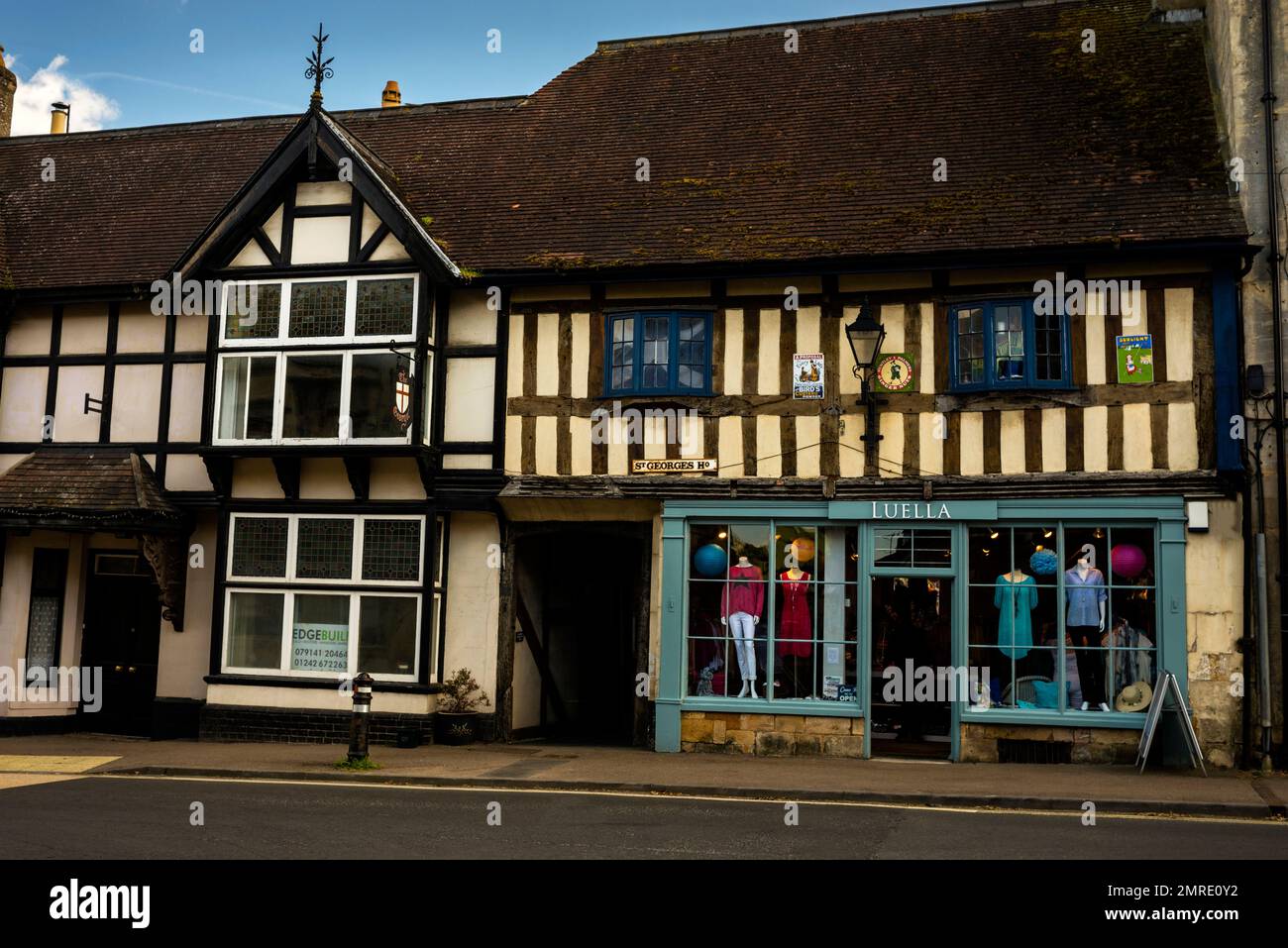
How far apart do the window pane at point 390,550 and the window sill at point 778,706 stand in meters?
3.97

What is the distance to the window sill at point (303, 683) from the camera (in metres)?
16.2

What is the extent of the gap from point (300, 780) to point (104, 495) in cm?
631

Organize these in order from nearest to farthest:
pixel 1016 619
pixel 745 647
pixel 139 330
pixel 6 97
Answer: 1. pixel 1016 619
2. pixel 745 647
3. pixel 139 330
4. pixel 6 97

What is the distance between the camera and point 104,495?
1727cm

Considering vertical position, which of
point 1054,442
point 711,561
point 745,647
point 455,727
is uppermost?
point 1054,442

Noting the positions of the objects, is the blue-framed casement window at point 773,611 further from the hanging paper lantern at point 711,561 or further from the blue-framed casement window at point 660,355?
the blue-framed casement window at point 660,355

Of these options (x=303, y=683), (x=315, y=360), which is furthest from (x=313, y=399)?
(x=303, y=683)

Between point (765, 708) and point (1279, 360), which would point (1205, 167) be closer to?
point (1279, 360)

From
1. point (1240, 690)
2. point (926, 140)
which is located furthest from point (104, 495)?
point (1240, 690)

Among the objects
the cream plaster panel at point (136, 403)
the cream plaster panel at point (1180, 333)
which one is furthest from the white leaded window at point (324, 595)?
the cream plaster panel at point (1180, 333)

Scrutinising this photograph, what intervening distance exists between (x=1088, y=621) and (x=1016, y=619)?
0.78m

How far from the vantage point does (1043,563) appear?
14.6 metres

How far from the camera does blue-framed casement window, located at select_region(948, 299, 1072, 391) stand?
1462cm

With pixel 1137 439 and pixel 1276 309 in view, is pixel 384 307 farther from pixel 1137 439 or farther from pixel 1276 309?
pixel 1276 309
